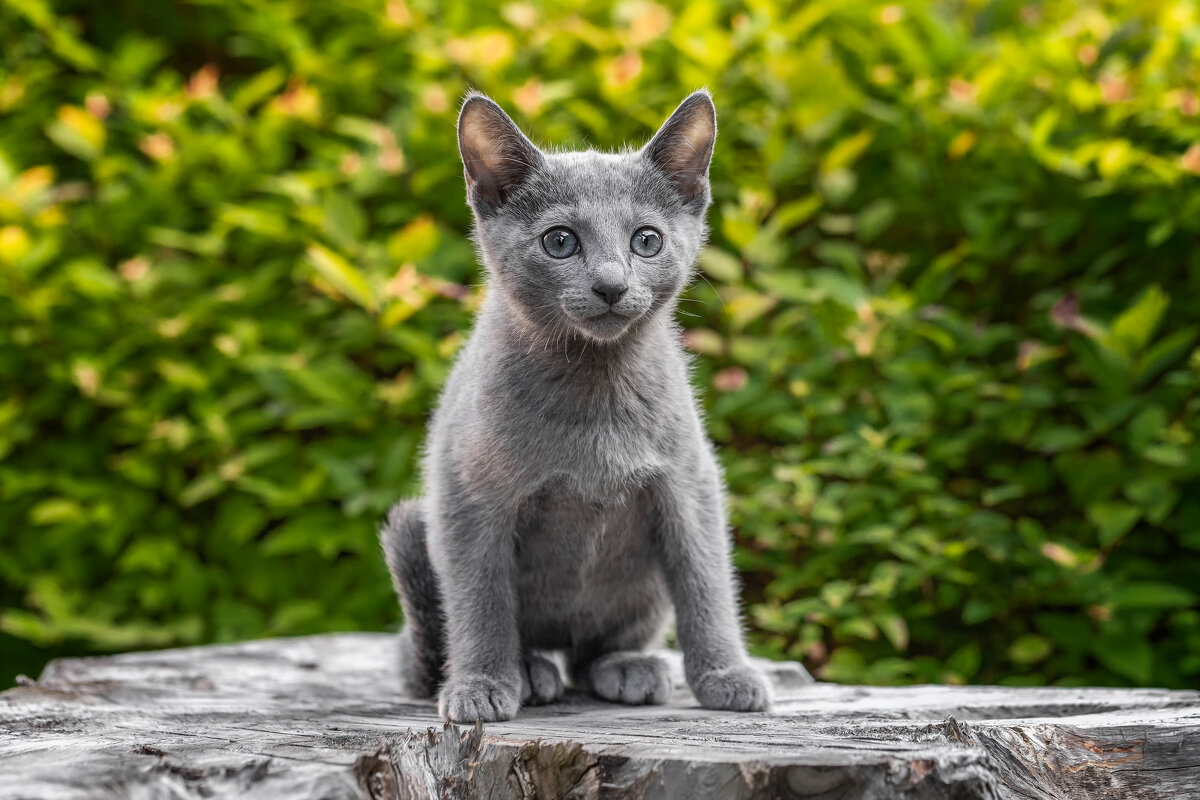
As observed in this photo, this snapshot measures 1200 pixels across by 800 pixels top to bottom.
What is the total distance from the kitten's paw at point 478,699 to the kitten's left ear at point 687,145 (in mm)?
1128

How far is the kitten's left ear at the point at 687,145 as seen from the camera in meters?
2.24

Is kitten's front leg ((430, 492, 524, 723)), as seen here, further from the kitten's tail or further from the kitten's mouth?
the kitten's mouth

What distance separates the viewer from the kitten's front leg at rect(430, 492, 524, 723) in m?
2.20

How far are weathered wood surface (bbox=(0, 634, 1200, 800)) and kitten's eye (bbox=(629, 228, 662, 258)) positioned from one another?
0.94 metres

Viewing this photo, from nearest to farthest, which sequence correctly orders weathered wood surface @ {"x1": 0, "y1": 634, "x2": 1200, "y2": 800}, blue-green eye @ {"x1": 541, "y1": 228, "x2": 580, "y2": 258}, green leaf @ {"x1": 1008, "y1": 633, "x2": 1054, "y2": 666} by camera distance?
weathered wood surface @ {"x1": 0, "y1": 634, "x2": 1200, "y2": 800}, blue-green eye @ {"x1": 541, "y1": 228, "x2": 580, "y2": 258}, green leaf @ {"x1": 1008, "y1": 633, "x2": 1054, "y2": 666}

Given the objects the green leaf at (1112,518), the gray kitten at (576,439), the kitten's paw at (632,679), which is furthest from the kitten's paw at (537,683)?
the green leaf at (1112,518)

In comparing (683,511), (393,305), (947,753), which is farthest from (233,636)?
(947,753)

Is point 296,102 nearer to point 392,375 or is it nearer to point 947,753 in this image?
point 392,375

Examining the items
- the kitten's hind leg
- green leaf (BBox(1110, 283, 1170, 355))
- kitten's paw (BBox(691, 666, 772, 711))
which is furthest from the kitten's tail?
green leaf (BBox(1110, 283, 1170, 355))

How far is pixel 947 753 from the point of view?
152 cm

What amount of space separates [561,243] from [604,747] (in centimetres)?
100

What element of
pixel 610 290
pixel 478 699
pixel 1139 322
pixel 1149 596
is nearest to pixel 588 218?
pixel 610 290

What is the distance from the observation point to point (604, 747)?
167cm

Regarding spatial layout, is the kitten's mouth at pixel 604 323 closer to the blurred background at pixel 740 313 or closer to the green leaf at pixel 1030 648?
the blurred background at pixel 740 313
